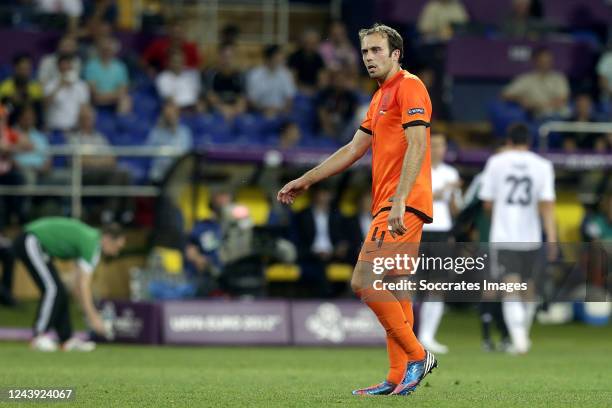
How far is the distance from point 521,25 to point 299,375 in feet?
42.9

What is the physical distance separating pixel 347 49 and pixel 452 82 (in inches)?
83.2

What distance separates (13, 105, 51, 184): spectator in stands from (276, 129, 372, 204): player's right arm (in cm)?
982

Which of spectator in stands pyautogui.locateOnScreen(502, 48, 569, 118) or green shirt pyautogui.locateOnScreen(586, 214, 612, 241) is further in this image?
spectator in stands pyautogui.locateOnScreen(502, 48, 569, 118)

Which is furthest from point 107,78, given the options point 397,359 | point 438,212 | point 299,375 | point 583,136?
point 397,359

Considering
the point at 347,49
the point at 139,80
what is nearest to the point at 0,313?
the point at 139,80

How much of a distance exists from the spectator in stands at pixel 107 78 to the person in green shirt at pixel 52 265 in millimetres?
5654

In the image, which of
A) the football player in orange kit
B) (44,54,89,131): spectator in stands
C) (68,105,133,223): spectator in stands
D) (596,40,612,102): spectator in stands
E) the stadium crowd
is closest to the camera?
the football player in orange kit

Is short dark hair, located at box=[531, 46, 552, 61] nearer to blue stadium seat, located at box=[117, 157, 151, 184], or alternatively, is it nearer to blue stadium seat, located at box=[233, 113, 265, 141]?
blue stadium seat, located at box=[233, 113, 265, 141]

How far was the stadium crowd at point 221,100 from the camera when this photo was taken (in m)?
18.5

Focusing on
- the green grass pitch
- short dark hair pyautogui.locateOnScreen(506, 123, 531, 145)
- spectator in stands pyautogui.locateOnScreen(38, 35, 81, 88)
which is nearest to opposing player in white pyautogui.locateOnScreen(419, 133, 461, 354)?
the green grass pitch

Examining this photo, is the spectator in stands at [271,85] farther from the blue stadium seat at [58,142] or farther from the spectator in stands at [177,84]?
the blue stadium seat at [58,142]

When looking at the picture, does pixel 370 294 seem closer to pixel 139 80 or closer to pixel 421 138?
pixel 421 138

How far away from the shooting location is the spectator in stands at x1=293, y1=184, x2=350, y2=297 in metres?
18.6

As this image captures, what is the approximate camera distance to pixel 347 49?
74.8 ft
